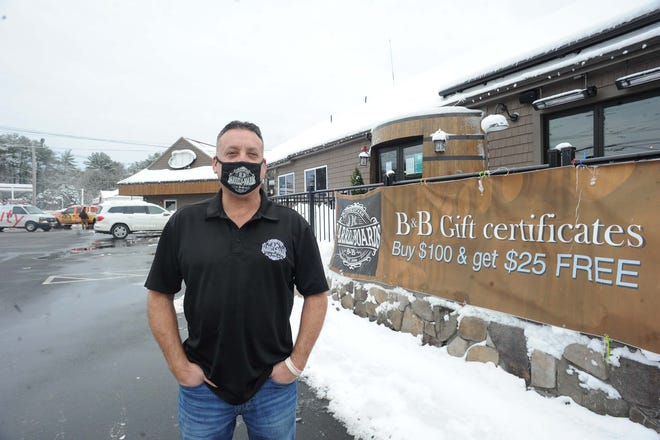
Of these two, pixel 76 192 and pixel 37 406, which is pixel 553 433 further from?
pixel 76 192

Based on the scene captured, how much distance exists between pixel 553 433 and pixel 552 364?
0.51 metres

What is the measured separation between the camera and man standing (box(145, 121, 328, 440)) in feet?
5.22

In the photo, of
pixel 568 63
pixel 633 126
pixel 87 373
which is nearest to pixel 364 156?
pixel 568 63

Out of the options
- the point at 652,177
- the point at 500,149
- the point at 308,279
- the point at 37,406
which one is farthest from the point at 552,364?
the point at 500,149

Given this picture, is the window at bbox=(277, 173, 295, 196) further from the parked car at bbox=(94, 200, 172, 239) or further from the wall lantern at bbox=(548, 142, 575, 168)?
the wall lantern at bbox=(548, 142, 575, 168)

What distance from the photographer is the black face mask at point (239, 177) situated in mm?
1720

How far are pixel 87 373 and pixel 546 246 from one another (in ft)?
14.8

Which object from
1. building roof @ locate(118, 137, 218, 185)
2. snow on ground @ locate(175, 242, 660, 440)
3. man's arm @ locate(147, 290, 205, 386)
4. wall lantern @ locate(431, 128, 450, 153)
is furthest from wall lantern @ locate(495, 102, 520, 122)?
building roof @ locate(118, 137, 218, 185)

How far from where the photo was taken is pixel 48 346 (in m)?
4.40

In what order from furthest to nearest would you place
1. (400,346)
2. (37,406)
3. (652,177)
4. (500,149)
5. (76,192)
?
(76,192) < (500,149) < (400,346) < (37,406) < (652,177)

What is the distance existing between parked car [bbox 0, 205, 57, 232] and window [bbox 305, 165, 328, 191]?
74.6 feet

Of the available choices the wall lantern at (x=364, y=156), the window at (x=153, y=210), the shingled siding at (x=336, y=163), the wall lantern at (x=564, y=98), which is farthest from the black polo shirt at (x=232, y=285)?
the window at (x=153, y=210)

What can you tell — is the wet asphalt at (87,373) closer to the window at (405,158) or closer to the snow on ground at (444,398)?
the snow on ground at (444,398)

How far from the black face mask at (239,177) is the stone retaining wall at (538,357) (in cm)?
260
